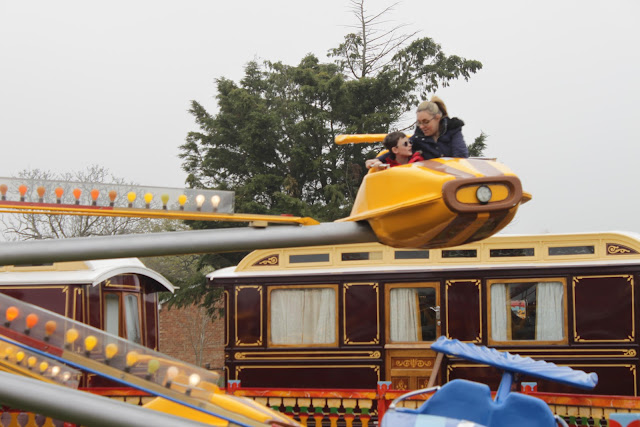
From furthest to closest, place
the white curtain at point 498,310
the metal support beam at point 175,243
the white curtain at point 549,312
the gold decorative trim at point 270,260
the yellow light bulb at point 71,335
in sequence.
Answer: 1. the gold decorative trim at point 270,260
2. the white curtain at point 498,310
3. the white curtain at point 549,312
4. the yellow light bulb at point 71,335
5. the metal support beam at point 175,243

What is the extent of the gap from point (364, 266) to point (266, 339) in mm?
1965

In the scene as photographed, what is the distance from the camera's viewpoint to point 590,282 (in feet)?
35.0

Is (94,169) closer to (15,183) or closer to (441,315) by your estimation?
(441,315)

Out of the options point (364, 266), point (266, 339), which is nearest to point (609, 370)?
point (364, 266)

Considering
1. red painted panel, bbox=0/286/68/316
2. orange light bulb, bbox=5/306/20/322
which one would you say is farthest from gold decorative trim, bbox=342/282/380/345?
orange light bulb, bbox=5/306/20/322

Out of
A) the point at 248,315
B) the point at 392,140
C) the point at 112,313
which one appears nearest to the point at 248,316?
the point at 248,315

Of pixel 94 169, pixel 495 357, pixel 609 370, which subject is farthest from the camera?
pixel 94 169

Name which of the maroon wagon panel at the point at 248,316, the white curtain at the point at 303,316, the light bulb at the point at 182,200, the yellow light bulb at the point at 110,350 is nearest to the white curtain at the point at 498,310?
the white curtain at the point at 303,316

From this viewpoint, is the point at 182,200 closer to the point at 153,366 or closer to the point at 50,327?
the point at 153,366

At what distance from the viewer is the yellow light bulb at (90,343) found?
323cm

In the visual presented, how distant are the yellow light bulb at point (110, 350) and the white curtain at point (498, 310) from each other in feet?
27.8

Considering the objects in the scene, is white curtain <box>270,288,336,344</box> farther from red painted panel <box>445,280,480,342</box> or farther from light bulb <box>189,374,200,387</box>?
light bulb <box>189,374,200,387</box>

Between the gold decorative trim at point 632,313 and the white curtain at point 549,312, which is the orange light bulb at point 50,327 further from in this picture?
the gold decorative trim at point 632,313

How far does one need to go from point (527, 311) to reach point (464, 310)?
36.4 inches
